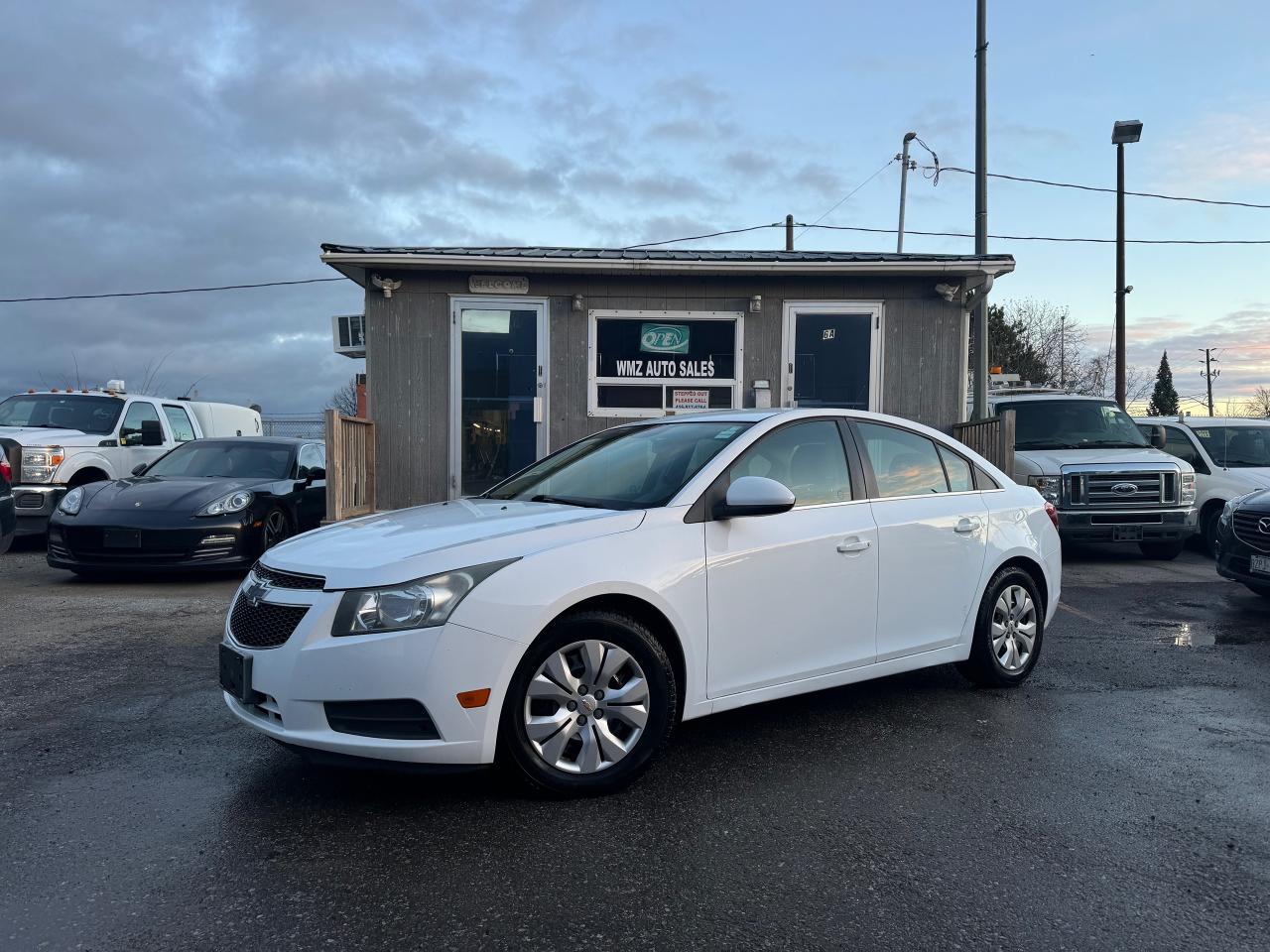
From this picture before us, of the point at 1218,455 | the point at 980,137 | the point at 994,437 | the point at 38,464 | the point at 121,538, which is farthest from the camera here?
the point at 980,137

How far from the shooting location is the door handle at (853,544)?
4324mm

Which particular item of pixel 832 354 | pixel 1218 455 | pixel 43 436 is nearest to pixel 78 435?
pixel 43 436

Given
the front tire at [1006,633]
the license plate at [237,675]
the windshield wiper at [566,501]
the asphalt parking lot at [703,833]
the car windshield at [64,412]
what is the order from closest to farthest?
the asphalt parking lot at [703,833] → the license plate at [237,675] → the windshield wiper at [566,501] → the front tire at [1006,633] → the car windshield at [64,412]

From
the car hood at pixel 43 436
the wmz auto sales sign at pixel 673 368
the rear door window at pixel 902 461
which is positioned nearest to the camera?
the rear door window at pixel 902 461

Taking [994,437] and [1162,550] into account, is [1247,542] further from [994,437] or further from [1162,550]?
[1162,550]

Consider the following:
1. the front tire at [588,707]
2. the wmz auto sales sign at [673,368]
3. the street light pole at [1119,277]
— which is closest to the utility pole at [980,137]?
the wmz auto sales sign at [673,368]

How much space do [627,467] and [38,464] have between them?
352 inches

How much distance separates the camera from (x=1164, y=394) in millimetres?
60438

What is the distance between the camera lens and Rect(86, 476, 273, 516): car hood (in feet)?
27.5

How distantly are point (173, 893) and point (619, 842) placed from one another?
1382mm

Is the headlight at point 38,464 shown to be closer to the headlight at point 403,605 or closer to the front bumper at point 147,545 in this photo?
the front bumper at point 147,545

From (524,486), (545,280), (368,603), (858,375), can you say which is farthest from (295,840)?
(858,375)

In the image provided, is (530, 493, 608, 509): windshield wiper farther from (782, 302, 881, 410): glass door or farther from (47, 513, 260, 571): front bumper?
(782, 302, 881, 410): glass door

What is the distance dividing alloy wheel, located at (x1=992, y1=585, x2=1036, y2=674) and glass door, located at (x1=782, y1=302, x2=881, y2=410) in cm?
623
